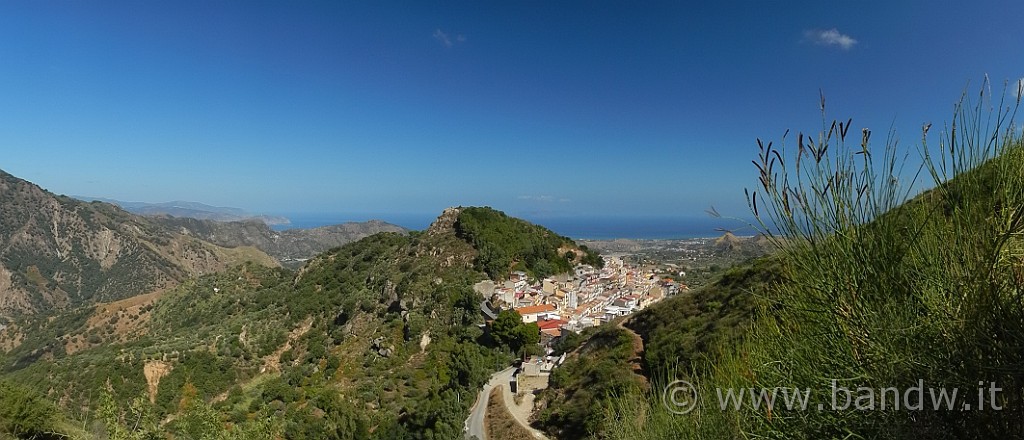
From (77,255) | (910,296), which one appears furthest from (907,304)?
(77,255)

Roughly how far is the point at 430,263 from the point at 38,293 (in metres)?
96.6

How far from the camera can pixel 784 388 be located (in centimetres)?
275

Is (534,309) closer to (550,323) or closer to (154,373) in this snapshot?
(550,323)

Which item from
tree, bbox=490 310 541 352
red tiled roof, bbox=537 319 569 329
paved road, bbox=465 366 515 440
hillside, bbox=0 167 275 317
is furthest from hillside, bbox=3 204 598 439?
hillside, bbox=0 167 275 317

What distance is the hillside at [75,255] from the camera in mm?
90188

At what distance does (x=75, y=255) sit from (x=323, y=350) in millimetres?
106546

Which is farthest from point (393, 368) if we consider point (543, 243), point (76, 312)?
point (76, 312)

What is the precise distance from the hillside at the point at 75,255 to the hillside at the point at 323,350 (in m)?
54.1

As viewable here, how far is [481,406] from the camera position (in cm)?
2150

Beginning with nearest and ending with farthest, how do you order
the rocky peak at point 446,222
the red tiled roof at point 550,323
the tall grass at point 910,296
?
the tall grass at point 910,296 < the red tiled roof at point 550,323 < the rocky peak at point 446,222

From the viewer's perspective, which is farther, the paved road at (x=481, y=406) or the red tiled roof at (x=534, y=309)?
the red tiled roof at (x=534, y=309)

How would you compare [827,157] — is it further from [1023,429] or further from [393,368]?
[393,368]

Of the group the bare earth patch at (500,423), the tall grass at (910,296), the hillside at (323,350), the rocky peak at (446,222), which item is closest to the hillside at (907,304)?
the tall grass at (910,296)

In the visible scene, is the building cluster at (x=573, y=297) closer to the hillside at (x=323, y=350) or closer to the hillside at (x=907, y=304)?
the hillside at (x=323, y=350)
